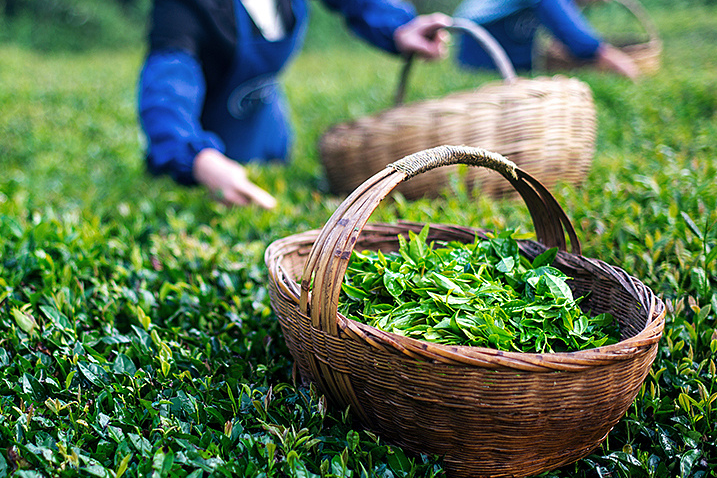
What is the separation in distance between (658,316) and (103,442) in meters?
1.25

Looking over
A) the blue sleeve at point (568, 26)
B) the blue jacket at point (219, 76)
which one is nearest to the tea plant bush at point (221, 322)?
the blue jacket at point (219, 76)

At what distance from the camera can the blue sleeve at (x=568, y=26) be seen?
4.68 m

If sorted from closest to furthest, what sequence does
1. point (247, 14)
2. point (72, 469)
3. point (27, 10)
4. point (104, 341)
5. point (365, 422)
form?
point (72, 469) → point (365, 422) → point (104, 341) → point (247, 14) → point (27, 10)

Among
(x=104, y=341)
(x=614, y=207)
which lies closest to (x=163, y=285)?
(x=104, y=341)

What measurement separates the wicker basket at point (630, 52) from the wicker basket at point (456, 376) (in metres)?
4.73

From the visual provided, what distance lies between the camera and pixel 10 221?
7.25 feet

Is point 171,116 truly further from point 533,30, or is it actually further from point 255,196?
point 533,30

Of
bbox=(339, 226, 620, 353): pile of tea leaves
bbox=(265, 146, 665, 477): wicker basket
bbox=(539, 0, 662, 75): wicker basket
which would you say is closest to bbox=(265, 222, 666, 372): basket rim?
bbox=(265, 146, 665, 477): wicker basket

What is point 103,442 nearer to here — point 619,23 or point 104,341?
point 104,341

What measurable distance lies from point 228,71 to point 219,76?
0.09 m

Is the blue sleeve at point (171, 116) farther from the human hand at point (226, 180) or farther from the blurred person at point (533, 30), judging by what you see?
the blurred person at point (533, 30)

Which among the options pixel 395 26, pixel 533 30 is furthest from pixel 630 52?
pixel 395 26

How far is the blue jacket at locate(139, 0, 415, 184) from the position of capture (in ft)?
8.45

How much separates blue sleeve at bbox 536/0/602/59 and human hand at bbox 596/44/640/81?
0.12 meters
